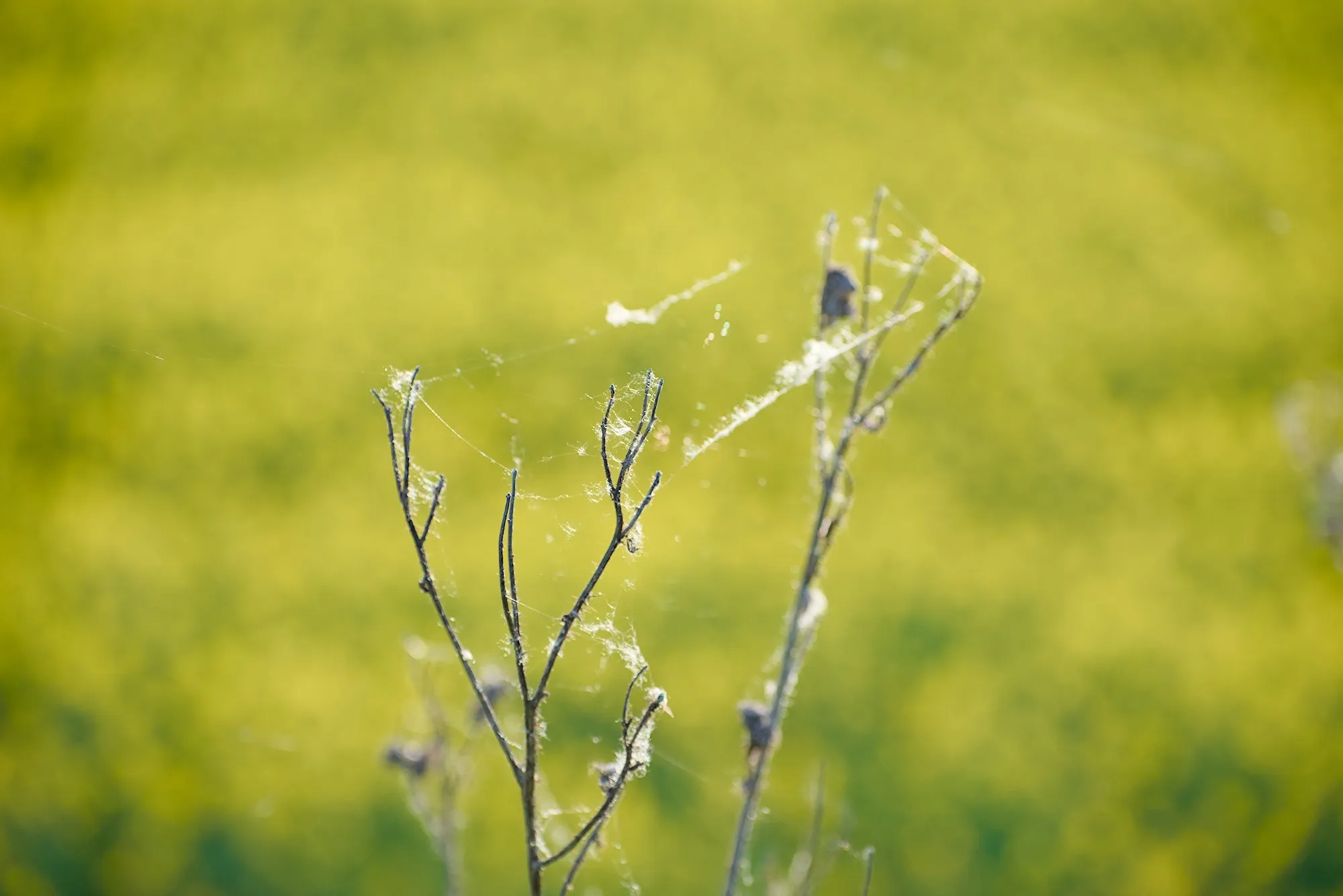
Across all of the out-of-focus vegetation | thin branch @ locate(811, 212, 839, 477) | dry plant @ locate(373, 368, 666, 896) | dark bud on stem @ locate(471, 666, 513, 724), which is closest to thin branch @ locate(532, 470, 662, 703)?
dry plant @ locate(373, 368, 666, 896)

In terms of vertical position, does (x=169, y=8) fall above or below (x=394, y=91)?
above

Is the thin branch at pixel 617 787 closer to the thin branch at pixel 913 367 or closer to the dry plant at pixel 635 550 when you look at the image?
the dry plant at pixel 635 550

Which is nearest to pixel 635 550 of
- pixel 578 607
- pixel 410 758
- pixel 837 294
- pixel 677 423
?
pixel 578 607

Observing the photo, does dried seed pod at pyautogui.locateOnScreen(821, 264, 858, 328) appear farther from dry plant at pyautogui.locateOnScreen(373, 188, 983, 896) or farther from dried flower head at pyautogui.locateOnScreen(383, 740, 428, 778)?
dried flower head at pyautogui.locateOnScreen(383, 740, 428, 778)

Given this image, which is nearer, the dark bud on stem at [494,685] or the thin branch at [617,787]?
the thin branch at [617,787]

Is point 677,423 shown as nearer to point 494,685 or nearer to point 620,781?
point 494,685

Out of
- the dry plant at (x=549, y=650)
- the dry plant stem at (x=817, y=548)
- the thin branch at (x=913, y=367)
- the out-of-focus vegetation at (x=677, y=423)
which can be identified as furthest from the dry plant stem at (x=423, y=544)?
the out-of-focus vegetation at (x=677, y=423)

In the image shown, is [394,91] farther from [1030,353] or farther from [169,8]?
[1030,353]

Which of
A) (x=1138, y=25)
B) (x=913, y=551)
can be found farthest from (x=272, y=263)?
(x=1138, y=25)
